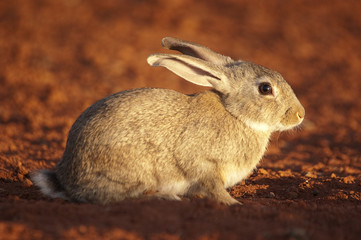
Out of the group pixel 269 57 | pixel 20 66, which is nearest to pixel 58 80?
pixel 20 66

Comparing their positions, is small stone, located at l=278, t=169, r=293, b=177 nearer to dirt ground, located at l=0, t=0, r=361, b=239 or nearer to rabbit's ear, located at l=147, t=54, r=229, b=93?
dirt ground, located at l=0, t=0, r=361, b=239

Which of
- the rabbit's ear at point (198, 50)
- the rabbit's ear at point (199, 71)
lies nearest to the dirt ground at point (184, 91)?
the rabbit's ear at point (199, 71)

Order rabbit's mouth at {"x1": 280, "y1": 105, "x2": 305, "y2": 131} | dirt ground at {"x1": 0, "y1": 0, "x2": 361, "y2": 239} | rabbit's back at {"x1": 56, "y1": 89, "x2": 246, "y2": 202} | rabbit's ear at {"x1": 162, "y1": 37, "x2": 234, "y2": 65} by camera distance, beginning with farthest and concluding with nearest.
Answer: rabbit's ear at {"x1": 162, "y1": 37, "x2": 234, "y2": 65}, rabbit's mouth at {"x1": 280, "y1": 105, "x2": 305, "y2": 131}, rabbit's back at {"x1": 56, "y1": 89, "x2": 246, "y2": 202}, dirt ground at {"x1": 0, "y1": 0, "x2": 361, "y2": 239}

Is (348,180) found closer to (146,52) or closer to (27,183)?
(27,183)

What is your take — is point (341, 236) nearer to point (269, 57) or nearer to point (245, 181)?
point (245, 181)

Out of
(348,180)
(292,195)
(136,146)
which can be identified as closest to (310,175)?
(348,180)

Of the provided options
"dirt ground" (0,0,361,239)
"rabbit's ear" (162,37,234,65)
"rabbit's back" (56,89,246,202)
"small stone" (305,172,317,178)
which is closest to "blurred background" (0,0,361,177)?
"dirt ground" (0,0,361,239)

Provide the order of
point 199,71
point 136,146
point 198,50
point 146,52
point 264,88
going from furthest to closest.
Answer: point 146,52 < point 198,50 < point 199,71 < point 264,88 < point 136,146
